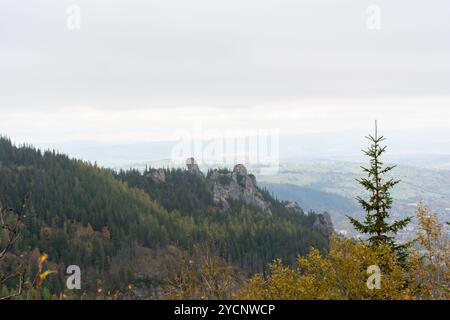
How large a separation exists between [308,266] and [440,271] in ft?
25.8

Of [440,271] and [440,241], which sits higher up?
[440,241]

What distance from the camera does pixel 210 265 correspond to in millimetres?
25391
